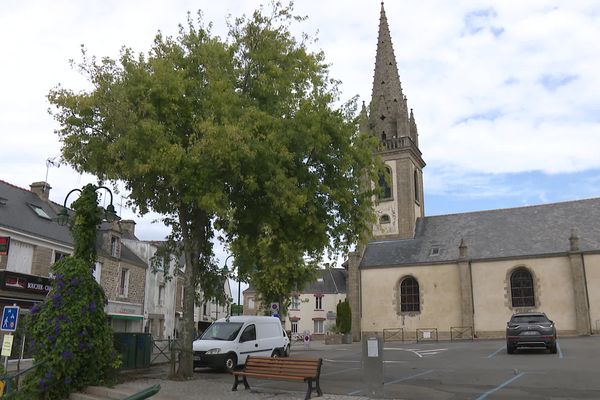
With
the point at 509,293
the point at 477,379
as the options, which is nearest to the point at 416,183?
the point at 509,293

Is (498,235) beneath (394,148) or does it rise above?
beneath

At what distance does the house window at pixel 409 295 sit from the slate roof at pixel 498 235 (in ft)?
5.11

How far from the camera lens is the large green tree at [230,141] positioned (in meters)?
12.1

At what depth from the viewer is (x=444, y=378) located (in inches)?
537

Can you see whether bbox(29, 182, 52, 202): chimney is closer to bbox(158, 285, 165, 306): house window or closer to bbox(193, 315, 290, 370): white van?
bbox(158, 285, 165, 306): house window

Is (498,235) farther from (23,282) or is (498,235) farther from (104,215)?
(104,215)

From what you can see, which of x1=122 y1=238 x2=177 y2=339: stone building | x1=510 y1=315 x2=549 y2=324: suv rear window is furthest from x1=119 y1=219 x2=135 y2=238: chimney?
x1=510 y1=315 x2=549 y2=324: suv rear window

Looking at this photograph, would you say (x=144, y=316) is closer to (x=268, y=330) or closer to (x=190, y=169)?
(x=268, y=330)

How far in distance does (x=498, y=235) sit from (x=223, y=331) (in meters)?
29.2

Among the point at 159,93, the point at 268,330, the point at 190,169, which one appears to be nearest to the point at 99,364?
the point at 190,169

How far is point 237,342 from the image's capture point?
1681 cm

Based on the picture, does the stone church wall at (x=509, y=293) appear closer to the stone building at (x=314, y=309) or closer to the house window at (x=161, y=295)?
the house window at (x=161, y=295)

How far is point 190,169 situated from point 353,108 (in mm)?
5014

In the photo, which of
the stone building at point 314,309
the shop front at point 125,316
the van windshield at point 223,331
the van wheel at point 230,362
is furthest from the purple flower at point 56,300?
the stone building at point 314,309
